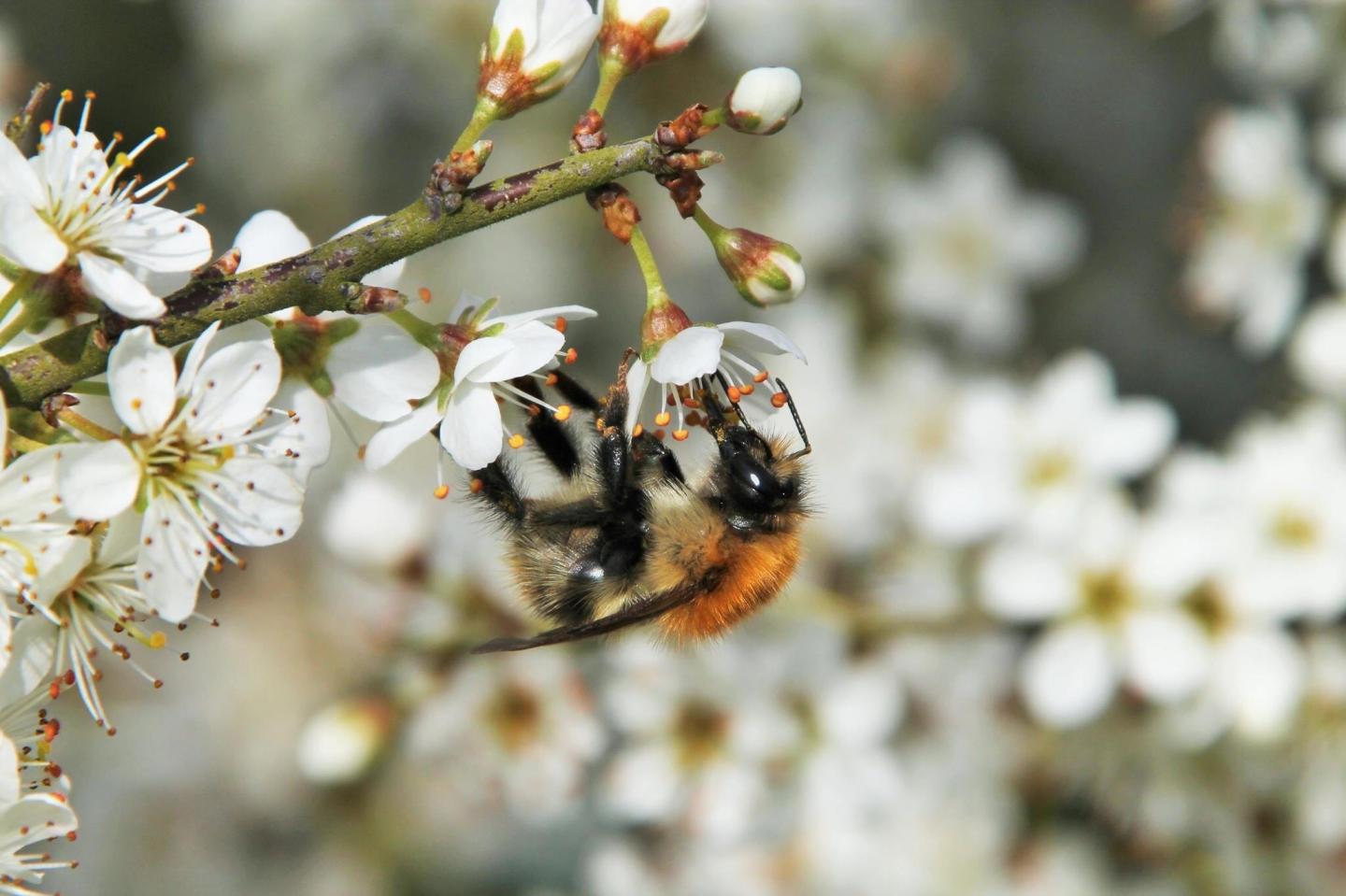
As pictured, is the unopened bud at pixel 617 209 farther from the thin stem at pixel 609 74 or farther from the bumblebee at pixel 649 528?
the bumblebee at pixel 649 528

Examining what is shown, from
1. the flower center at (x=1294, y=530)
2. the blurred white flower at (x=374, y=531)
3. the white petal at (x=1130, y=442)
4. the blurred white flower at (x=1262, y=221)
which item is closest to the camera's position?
the blurred white flower at (x=374, y=531)

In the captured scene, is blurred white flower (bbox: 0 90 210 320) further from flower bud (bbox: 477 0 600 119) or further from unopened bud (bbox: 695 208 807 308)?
unopened bud (bbox: 695 208 807 308)

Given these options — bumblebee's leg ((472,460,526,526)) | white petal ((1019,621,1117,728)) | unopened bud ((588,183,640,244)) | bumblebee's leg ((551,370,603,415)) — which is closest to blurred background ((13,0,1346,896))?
white petal ((1019,621,1117,728))

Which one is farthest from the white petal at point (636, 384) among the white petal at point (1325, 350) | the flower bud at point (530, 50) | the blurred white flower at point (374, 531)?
the white petal at point (1325, 350)

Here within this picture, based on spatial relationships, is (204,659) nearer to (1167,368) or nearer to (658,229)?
(658,229)

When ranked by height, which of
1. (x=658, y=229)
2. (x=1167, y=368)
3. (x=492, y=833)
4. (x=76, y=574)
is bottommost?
(x=492, y=833)

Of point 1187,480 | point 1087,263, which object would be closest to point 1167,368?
point 1087,263
